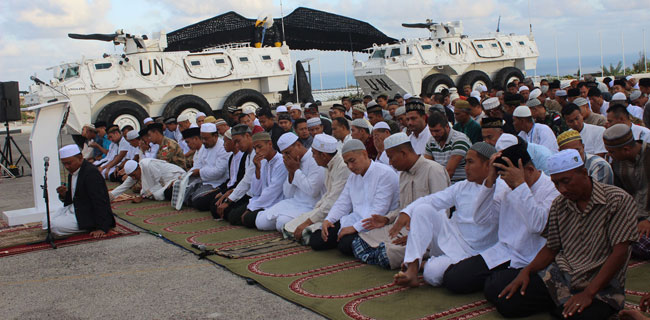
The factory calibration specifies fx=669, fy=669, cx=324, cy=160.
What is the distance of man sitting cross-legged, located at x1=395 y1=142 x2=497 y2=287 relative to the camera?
4.38m

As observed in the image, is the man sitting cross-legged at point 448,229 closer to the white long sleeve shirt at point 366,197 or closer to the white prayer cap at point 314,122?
the white long sleeve shirt at point 366,197

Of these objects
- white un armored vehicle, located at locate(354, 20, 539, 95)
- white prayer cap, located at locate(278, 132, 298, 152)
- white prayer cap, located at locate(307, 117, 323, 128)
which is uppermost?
white un armored vehicle, located at locate(354, 20, 539, 95)

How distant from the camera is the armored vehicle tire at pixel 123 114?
1591 centimetres

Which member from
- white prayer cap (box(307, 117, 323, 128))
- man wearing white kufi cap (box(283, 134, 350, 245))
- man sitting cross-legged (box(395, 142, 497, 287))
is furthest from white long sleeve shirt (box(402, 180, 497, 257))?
white prayer cap (box(307, 117, 323, 128))

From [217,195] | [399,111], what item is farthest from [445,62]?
[217,195]

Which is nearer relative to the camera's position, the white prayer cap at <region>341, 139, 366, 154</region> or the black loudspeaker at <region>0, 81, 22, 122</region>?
the white prayer cap at <region>341, 139, 366, 154</region>

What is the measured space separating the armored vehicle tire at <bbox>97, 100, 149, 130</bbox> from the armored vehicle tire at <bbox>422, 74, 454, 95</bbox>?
8.42 metres

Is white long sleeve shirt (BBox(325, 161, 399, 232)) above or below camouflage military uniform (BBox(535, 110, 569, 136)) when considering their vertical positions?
below

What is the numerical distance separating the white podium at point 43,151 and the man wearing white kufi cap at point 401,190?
4.47m

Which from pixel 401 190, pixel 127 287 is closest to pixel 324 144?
pixel 401 190

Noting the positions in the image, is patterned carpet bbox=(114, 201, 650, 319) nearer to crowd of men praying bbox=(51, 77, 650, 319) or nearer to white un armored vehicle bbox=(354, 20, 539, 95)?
crowd of men praying bbox=(51, 77, 650, 319)

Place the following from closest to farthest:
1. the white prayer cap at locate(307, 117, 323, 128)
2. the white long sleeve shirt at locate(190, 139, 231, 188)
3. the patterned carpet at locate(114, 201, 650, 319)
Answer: the patterned carpet at locate(114, 201, 650, 319)
the white prayer cap at locate(307, 117, 323, 128)
the white long sleeve shirt at locate(190, 139, 231, 188)

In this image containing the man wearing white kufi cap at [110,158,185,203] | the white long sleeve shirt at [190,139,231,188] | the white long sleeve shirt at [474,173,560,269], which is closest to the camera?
the white long sleeve shirt at [474,173,560,269]

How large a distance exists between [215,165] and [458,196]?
4666mm
